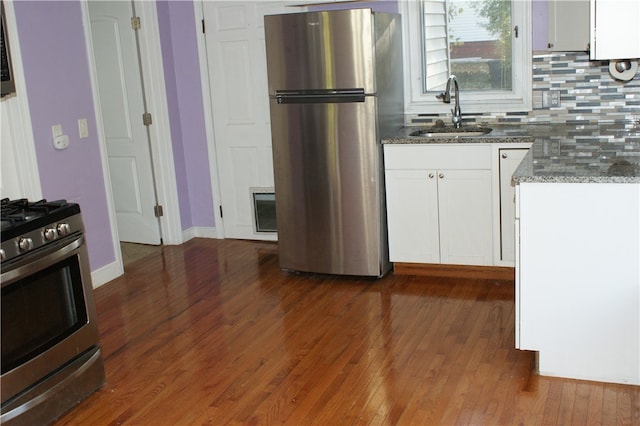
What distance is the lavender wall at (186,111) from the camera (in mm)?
5543

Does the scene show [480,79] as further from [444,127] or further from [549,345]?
[549,345]

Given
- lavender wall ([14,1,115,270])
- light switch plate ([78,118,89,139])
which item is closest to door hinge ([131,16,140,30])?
lavender wall ([14,1,115,270])

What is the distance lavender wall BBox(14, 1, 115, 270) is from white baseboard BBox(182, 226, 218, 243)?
101 cm

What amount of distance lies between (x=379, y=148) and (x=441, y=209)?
0.54 metres

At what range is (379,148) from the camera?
449 centimetres

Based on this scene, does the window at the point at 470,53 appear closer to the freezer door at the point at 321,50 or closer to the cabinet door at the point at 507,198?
the cabinet door at the point at 507,198

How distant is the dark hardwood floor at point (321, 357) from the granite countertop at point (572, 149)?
888 mm

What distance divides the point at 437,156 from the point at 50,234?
2374 mm

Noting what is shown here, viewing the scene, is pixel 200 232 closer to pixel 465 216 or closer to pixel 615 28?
pixel 465 216

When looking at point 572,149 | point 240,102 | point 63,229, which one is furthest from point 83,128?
point 572,149

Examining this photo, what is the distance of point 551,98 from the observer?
15.2ft

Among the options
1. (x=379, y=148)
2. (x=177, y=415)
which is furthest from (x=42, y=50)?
(x=177, y=415)

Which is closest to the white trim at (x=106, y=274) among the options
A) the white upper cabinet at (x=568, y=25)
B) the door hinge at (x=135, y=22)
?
the door hinge at (x=135, y=22)

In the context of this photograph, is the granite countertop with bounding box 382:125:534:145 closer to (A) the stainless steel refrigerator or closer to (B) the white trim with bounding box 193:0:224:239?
(A) the stainless steel refrigerator
